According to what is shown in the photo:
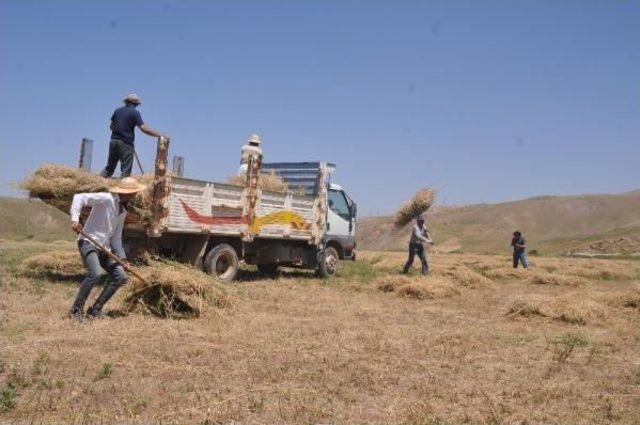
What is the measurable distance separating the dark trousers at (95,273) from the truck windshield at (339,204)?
9.17 m

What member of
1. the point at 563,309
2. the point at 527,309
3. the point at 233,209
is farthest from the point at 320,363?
the point at 233,209

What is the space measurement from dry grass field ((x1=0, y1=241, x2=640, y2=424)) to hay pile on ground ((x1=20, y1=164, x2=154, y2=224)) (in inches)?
60.4

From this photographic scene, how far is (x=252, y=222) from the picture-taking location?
1371cm

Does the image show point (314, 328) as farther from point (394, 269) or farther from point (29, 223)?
point (29, 223)

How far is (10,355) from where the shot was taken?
5953mm

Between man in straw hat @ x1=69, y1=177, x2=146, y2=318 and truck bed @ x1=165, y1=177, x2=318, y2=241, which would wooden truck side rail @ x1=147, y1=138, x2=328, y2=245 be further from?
man in straw hat @ x1=69, y1=177, x2=146, y2=318

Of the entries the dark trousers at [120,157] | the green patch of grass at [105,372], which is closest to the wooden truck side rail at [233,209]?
the dark trousers at [120,157]

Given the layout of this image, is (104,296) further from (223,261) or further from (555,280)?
(555,280)

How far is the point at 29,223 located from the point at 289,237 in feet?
117

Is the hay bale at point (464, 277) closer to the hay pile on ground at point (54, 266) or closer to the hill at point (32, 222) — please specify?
the hay pile on ground at point (54, 266)

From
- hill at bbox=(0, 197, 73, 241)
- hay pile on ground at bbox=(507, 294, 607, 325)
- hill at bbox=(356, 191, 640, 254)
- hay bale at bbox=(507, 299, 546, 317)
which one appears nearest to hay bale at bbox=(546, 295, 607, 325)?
hay pile on ground at bbox=(507, 294, 607, 325)

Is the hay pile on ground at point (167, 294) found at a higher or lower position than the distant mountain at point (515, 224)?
lower

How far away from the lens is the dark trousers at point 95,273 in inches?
308

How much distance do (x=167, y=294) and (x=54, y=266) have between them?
5.42 meters
